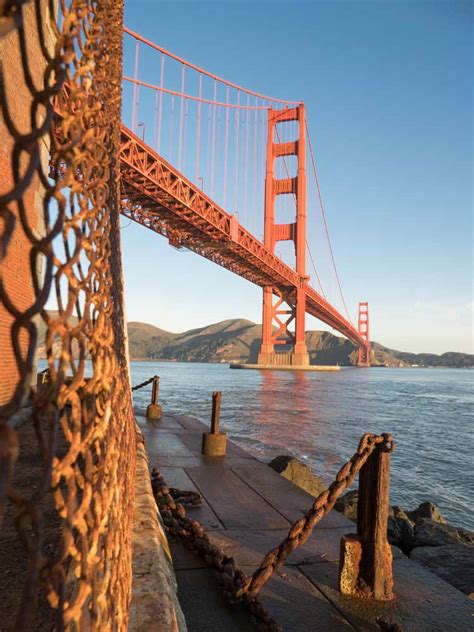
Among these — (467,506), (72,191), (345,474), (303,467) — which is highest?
(72,191)

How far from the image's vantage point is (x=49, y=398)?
58cm

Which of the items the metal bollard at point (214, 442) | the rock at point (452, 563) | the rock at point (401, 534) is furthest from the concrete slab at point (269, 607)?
the metal bollard at point (214, 442)

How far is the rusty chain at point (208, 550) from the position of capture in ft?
8.38

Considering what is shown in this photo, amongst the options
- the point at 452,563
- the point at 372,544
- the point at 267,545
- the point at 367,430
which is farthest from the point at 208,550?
the point at 367,430

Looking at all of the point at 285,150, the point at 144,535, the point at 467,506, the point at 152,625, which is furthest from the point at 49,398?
the point at 285,150

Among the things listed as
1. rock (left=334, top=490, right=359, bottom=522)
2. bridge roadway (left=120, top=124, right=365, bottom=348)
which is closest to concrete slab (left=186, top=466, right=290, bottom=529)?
rock (left=334, top=490, right=359, bottom=522)

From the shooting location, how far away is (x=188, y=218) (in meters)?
33.9

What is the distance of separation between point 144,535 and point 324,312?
187 feet

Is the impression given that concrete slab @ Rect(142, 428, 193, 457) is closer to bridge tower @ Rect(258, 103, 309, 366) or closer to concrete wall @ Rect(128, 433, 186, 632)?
concrete wall @ Rect(128, 433, 186, 632)

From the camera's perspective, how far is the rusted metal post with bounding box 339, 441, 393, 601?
2.80 m

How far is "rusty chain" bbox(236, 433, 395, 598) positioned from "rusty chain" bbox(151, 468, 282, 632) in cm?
7

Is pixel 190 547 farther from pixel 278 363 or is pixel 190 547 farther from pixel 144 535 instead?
pixel 278 363

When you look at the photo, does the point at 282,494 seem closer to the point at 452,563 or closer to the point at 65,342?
the point at 452,563

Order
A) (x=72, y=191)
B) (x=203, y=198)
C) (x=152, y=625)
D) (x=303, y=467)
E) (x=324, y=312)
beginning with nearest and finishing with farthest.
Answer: (x=72, y=191), (x=152, y=625), (x=303, y=467), (x=203, y=198), (x=324, y=312)
